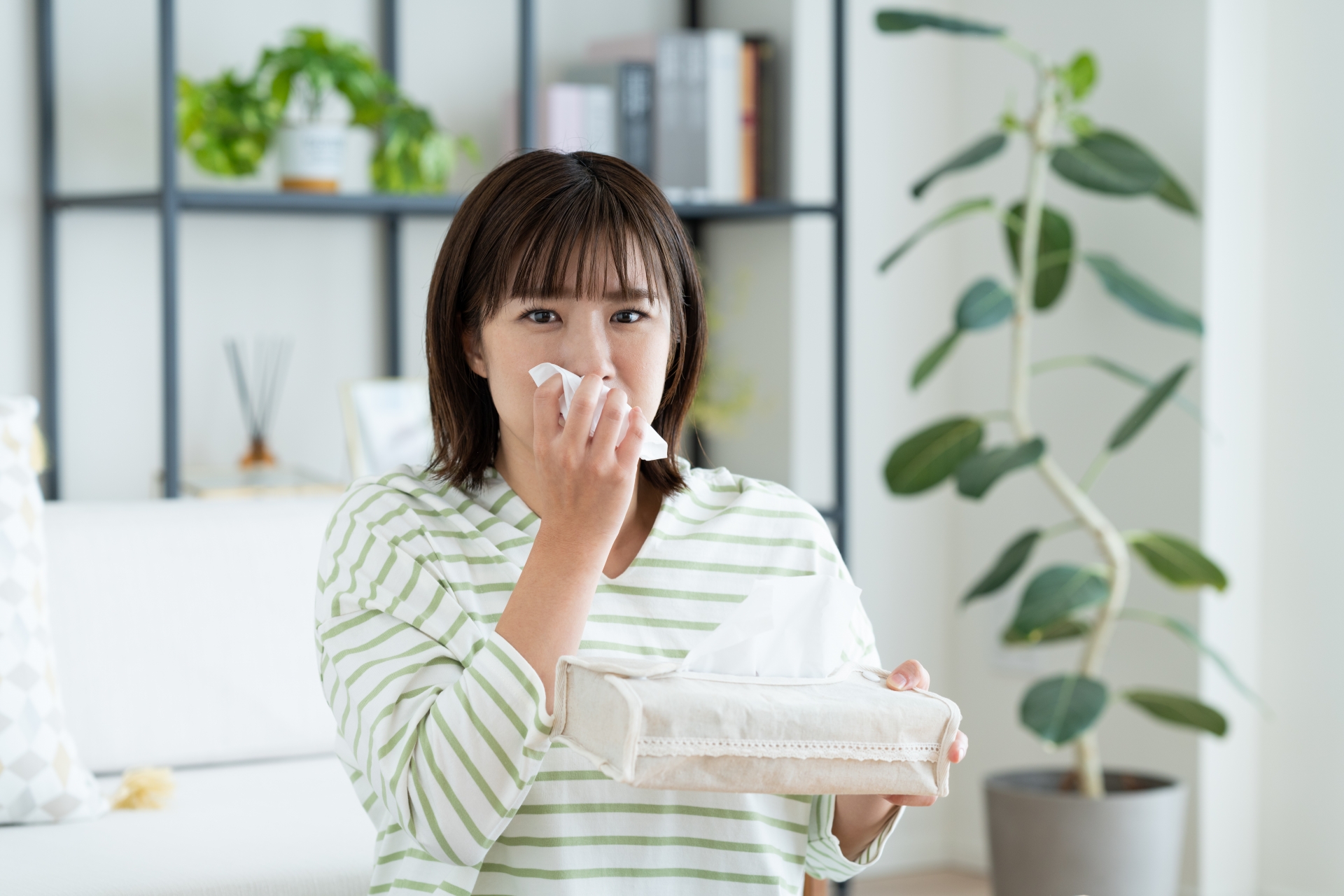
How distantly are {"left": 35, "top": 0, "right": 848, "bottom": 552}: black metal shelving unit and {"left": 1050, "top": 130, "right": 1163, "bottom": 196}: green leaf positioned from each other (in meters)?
0.40

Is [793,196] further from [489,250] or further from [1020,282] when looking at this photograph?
[489,250]

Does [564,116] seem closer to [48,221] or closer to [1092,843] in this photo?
[48,221]

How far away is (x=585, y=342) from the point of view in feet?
3.18

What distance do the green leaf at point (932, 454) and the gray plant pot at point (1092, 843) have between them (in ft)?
1.76

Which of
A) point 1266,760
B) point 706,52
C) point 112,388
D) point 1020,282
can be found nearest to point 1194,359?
point 1020,282

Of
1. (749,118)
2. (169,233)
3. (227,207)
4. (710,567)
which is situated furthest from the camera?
(749,118)

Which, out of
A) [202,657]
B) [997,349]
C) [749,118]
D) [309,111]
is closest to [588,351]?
[202,657]

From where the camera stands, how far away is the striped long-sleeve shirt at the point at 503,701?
0.89 metres

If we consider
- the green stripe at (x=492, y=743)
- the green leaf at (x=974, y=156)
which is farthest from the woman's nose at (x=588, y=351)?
the green leaf at (x=974, y=156)

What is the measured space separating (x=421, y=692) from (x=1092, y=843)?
1.71m

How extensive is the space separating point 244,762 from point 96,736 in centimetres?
19

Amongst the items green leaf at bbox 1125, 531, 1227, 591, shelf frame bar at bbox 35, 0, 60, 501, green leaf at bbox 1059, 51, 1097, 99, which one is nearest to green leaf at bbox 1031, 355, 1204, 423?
green leaf at bbox 1125, 531, 1227, 591

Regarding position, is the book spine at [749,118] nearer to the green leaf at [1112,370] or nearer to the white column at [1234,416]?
the green leaf at [1112,370]

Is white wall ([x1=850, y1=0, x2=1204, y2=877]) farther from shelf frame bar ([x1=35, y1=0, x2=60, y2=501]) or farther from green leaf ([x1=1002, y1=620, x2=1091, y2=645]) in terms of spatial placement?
shelf frame bar ([x1=35, y1=0, x2=60, y2=501])
